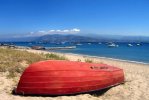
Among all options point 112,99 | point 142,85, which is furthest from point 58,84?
point 142,85

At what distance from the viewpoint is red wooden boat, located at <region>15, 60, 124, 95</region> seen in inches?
437

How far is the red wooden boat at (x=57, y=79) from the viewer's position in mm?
11102

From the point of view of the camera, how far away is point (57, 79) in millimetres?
11281

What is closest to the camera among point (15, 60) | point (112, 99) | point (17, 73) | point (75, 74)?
point (75, 74)

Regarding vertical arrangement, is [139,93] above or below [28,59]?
below

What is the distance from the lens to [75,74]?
11773mm

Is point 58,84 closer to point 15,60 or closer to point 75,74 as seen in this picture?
point 75,74

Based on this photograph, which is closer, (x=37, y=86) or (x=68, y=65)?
(x=37, y=86)

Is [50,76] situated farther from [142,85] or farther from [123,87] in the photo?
[142,85]

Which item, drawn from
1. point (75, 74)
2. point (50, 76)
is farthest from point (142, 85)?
point (50, 76)

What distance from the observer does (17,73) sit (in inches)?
563

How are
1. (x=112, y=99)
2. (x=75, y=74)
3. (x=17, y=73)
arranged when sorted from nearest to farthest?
1. (x=75, y=74)
2. (x=112, y=99)
3. (x=17, y=73)

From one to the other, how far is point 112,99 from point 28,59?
6.81 metres

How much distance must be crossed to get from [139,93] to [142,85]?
5.91 feet
